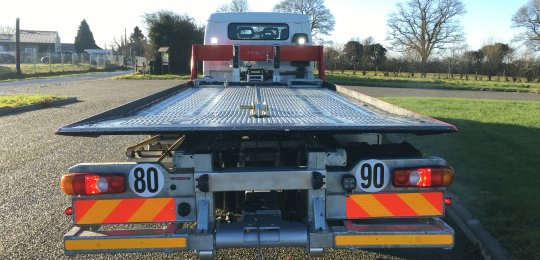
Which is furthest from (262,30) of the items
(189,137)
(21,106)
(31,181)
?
(21,106)

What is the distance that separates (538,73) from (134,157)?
127 feet

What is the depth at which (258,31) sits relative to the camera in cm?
783

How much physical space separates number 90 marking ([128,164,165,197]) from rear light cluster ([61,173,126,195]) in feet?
0.21

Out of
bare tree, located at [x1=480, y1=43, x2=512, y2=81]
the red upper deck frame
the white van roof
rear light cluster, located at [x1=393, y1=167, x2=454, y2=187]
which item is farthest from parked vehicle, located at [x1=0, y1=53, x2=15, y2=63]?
rear light cluster, located at [x1=393, y1=167, x2=454, y2=187]

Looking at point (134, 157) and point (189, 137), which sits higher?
point (189, 137)

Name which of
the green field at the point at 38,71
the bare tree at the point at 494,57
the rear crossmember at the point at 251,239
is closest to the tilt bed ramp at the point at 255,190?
the rear crossmember at the point at 251,239

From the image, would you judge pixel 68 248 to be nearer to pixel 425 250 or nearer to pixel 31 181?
pixel 425 250

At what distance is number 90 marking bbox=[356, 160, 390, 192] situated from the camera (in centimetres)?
274

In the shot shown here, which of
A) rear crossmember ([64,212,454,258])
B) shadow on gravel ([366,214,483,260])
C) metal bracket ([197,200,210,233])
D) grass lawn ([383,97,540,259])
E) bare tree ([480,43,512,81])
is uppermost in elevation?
bare tree ([480,43,512,81])

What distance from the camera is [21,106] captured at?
13188 millimetres

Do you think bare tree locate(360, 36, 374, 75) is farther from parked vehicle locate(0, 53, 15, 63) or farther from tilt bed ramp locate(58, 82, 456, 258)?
parked vehicle locate(0, 53, 15, 63)

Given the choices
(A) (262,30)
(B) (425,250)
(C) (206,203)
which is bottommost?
(B) (425,250)

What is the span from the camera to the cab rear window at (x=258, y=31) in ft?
25.5

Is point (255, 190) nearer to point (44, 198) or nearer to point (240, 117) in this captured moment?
point (240, 117)
